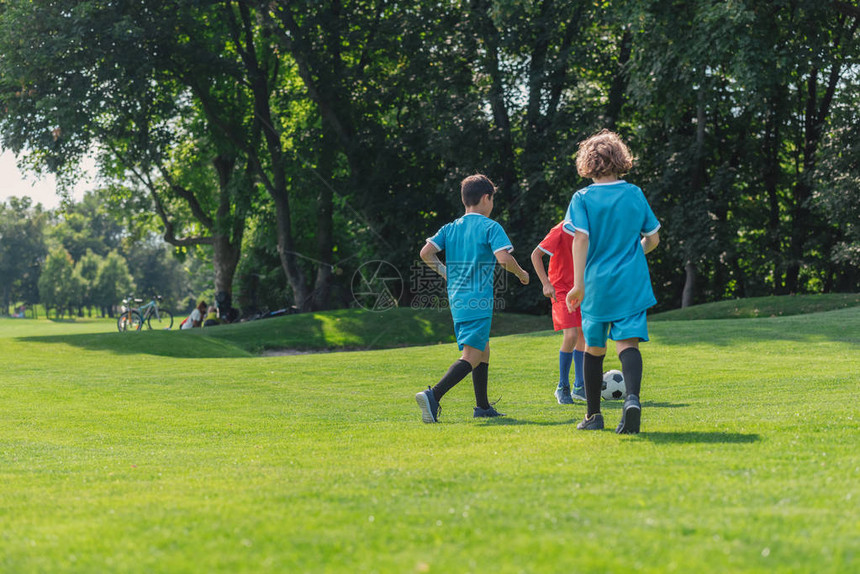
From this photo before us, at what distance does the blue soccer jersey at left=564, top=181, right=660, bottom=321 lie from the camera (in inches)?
248

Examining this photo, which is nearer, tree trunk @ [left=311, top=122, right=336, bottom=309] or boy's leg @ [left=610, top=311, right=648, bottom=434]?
boy's leg @ [left=610, top=311, right=648, bottom=434]

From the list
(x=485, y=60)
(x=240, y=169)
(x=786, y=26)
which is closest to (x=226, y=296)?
(x=240, y=169)

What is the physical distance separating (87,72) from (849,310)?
25.0 m

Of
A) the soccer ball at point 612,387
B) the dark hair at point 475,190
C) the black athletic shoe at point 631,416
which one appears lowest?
the soccer ball at point 612,387

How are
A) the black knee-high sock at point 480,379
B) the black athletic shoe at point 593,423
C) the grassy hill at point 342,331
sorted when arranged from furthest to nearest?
the grassy hill at point 342,331 → the black knee-high sock at point 480,379 → the black athletic shoe at point 593,423

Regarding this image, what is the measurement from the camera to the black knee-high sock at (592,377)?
6.56m

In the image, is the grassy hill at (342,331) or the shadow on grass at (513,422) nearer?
the shadow on grass at (513,422)

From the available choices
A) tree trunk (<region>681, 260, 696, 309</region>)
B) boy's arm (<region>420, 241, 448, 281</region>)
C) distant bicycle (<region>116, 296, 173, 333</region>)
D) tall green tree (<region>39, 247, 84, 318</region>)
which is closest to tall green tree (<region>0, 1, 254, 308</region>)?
distant bicycle (<region>116, 296, 173, 333</region>)

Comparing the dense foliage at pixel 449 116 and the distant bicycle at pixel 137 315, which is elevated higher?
the dense foliage at pixel 449 116

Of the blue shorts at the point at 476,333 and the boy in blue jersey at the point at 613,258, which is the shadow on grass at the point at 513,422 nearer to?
the blue shorts at the point at 476,333

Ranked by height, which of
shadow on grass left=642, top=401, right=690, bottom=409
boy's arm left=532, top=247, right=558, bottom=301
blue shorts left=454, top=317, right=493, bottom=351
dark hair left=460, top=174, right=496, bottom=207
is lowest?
shadow on grass left=642, top=401, right=690, bottom=409

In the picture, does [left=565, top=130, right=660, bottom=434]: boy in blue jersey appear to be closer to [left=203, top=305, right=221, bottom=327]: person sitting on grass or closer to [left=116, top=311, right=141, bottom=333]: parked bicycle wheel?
[left=203, top=305, right=221, bottom=327]: person sitting on grass

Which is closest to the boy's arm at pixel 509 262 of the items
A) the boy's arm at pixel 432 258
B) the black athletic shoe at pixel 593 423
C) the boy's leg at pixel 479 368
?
the boy's arm at pixel 432 258

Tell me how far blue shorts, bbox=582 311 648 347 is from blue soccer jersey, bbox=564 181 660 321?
0.05 meters
